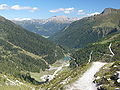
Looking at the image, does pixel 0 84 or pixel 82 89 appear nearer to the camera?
pixel 82 89

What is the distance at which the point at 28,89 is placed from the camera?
192 meters

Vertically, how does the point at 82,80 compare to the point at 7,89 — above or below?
above

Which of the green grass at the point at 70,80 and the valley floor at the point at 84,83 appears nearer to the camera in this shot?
the valley floor at the point at 84,83

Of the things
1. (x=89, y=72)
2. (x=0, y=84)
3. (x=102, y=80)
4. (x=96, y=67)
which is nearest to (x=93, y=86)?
(x=102, y=80)

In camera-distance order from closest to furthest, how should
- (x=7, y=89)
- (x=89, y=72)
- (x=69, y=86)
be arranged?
(x=69, y=86)
(x=89, y=72)
(x=7, y=89)

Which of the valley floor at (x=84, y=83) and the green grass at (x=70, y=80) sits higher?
the valley floor at (x=84, y=83)

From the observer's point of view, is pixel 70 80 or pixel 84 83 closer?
pixel 84 83

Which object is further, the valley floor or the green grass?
the green grass

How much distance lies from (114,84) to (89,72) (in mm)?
34758

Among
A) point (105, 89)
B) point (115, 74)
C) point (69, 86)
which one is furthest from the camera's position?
point (69, 86)

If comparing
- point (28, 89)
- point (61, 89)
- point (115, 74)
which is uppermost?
point (115, 74)

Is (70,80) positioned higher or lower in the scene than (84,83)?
lower

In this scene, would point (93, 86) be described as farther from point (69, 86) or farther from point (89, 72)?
point (89, 72)

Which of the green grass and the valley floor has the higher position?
the valley floor
